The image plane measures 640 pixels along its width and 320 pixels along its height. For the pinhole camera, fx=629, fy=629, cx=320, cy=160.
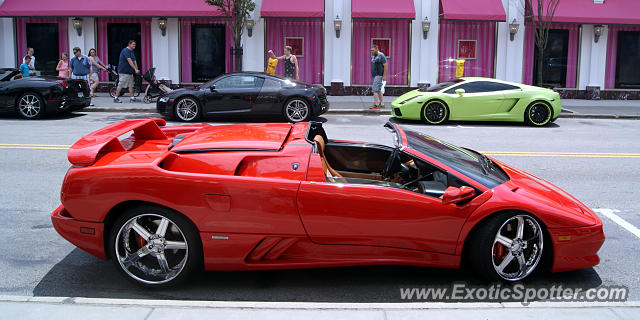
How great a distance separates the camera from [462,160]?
5316 mm

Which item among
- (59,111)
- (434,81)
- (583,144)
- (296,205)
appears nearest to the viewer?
(296,205)

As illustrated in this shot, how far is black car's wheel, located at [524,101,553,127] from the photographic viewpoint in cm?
1515

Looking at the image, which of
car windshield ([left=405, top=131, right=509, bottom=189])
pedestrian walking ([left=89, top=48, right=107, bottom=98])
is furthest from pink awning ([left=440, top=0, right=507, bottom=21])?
car windshield ([left=405, top=131, right=509, bottom=189])

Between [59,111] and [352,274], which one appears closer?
[352,274]

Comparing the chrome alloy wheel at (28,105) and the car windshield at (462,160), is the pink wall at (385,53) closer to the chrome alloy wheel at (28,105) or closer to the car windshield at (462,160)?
the chrome alloy wheel at (28,105)

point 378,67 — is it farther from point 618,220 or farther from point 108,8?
point 618,220

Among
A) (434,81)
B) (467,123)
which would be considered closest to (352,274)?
(467,123)

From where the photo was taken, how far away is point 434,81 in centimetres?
2250

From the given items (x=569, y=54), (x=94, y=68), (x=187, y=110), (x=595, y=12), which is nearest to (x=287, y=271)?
(x=187, y=110)

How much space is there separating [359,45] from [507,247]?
18.2 m

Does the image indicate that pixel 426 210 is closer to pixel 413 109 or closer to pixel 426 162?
pixel 426 162

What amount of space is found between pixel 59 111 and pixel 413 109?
8507 mm

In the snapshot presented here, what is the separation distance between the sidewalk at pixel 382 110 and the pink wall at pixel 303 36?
1680 mm

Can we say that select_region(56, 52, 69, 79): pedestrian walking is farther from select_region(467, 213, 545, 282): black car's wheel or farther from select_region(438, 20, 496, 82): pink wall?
select_region(467, 213, 545, 282): black car's wheel
